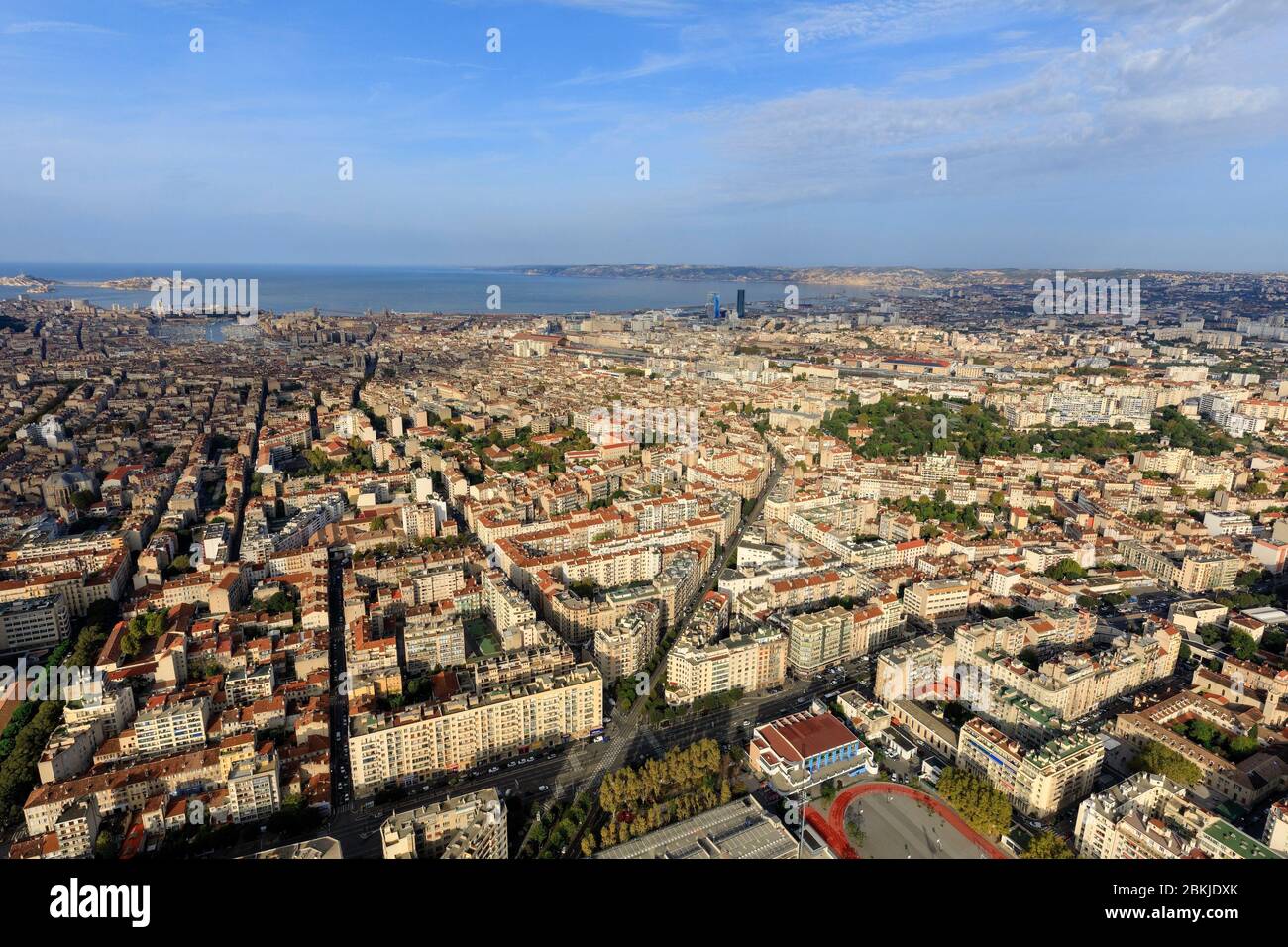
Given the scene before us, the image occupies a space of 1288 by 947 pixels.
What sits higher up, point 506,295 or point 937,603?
point 506,295

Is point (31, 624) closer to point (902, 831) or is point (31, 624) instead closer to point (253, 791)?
point (253, 791)

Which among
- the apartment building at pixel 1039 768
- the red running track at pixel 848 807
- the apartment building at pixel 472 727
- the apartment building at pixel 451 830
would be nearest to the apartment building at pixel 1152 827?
the apartment building at pixel 1039 768

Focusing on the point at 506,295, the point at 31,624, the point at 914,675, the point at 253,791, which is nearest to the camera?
the point at 253,791

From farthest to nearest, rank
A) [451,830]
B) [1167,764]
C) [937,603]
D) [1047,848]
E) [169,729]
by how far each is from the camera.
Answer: [937,603] < [169,729] < [1167,764] < [451,830] < [1047,848]

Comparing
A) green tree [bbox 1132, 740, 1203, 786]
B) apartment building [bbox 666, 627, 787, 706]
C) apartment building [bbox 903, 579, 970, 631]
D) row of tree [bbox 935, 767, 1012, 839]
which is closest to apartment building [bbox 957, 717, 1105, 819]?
row of tree [bbox 935, 767, 1012, 839]

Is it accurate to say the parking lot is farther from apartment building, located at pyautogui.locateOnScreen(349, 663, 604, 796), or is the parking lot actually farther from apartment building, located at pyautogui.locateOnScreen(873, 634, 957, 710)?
apartment building, located at pyautogui.locateOnScreen(349, 663, 604, 796)

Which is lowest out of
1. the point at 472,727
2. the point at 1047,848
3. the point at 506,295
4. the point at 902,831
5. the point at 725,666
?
the point at 902,831

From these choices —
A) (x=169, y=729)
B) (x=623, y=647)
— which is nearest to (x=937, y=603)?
(x=623, y=647)
